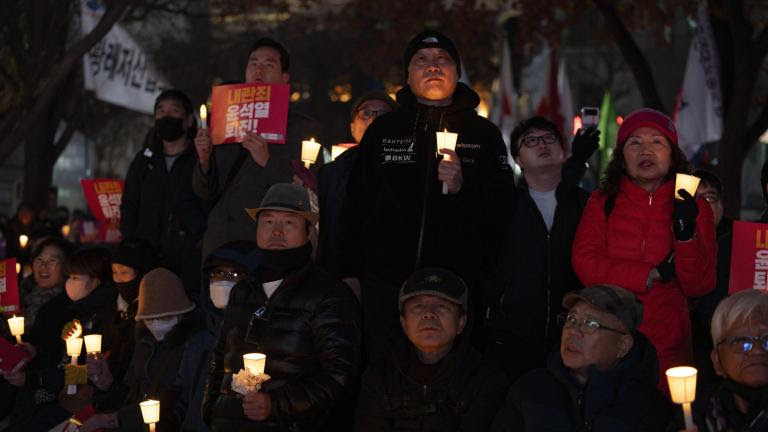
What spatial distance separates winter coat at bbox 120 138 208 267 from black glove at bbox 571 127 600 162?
2.94 meters

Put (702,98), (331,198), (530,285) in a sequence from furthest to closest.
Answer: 1. (702,98)
2. (331,198)
3. (530,285)

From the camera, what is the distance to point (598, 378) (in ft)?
17.6

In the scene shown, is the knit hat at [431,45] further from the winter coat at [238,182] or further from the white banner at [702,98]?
the white banner at [702,98]

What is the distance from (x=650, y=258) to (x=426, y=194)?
115cm

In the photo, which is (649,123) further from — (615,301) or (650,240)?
(615,301)

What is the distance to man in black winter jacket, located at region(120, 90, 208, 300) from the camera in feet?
28.5

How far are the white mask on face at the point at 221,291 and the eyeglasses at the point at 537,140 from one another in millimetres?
1838

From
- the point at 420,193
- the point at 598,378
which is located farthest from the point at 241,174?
the point at 598,378

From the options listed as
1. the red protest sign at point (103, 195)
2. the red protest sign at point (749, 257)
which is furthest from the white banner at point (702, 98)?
the red protest sign at point (749, 257)

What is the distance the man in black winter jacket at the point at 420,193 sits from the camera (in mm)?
6395

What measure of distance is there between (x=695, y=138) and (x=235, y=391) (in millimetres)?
10389

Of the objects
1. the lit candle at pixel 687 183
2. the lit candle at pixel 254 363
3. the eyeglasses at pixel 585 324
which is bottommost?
the lit candle at pixel 254 363

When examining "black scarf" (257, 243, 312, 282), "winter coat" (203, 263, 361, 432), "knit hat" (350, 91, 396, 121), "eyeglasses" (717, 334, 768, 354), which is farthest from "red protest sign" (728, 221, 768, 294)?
"knit hat" (350, 91, 396, 121)

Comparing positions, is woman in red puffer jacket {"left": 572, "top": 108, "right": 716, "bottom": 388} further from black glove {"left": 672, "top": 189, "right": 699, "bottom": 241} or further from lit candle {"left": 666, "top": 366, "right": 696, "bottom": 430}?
lit candle {"left": 666, "top": 366, "right": 696, "bottom": 430}
